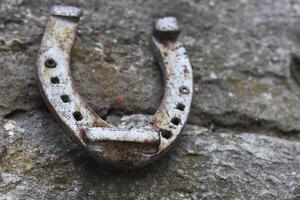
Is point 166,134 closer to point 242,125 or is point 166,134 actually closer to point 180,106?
point 180,106

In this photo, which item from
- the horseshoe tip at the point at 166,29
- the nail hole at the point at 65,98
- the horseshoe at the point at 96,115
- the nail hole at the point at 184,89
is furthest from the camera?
the horseshoe tip at the point at 166,29

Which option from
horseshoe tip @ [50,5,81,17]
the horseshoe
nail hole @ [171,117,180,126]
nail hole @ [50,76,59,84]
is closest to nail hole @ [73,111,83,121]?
the horseshoe

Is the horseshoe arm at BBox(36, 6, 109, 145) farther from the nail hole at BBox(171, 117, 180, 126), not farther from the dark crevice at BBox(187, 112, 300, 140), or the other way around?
the dark crevice at BBox(187, 112, 300, 140)

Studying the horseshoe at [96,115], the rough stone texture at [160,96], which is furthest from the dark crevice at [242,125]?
the horseshoe at [96,115]

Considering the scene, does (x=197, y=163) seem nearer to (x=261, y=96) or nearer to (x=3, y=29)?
(x=261, y=96)

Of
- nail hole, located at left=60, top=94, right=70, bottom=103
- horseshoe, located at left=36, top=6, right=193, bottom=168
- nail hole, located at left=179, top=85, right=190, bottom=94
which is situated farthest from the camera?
nail hole, located at left=179, top=85, right=190, bottom=94

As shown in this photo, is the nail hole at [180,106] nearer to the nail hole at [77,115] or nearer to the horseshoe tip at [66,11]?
the nail hole at [77,115]
